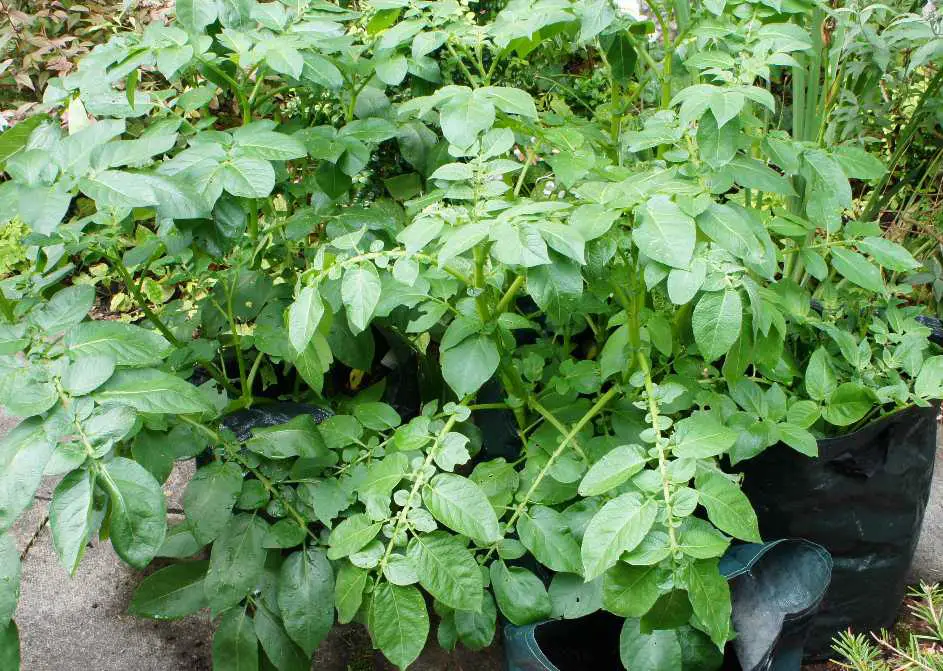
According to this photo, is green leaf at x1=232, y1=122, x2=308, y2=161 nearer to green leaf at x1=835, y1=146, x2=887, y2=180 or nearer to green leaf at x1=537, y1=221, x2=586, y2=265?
green leaf at x1=537, y1=221, x2=586, y2=265

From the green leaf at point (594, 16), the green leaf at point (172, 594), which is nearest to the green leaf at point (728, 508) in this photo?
the green leaf at point (594, 16)

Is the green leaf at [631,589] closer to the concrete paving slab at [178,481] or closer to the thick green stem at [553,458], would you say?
the thick green stem at [553,458]

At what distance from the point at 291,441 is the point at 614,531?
2.18 feet

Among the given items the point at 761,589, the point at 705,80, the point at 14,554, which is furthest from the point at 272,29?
the point at 761,589

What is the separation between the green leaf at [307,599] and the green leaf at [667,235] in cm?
88

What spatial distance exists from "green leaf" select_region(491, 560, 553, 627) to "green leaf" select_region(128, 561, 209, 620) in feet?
2.18

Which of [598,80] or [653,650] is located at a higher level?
[598,80]

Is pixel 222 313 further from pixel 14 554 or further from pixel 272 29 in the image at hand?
pixel 14 554

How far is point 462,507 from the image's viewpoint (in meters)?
1.28

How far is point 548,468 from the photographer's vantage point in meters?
1.51

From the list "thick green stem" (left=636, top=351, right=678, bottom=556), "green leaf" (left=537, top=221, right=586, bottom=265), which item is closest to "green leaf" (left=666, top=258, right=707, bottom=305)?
"green leaf" (left=537, top=221, right=586, bottom=265)

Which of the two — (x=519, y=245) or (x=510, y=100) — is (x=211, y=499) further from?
(x=510, y=100)

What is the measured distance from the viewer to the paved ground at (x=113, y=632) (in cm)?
196

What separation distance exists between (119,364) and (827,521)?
4.69ft
